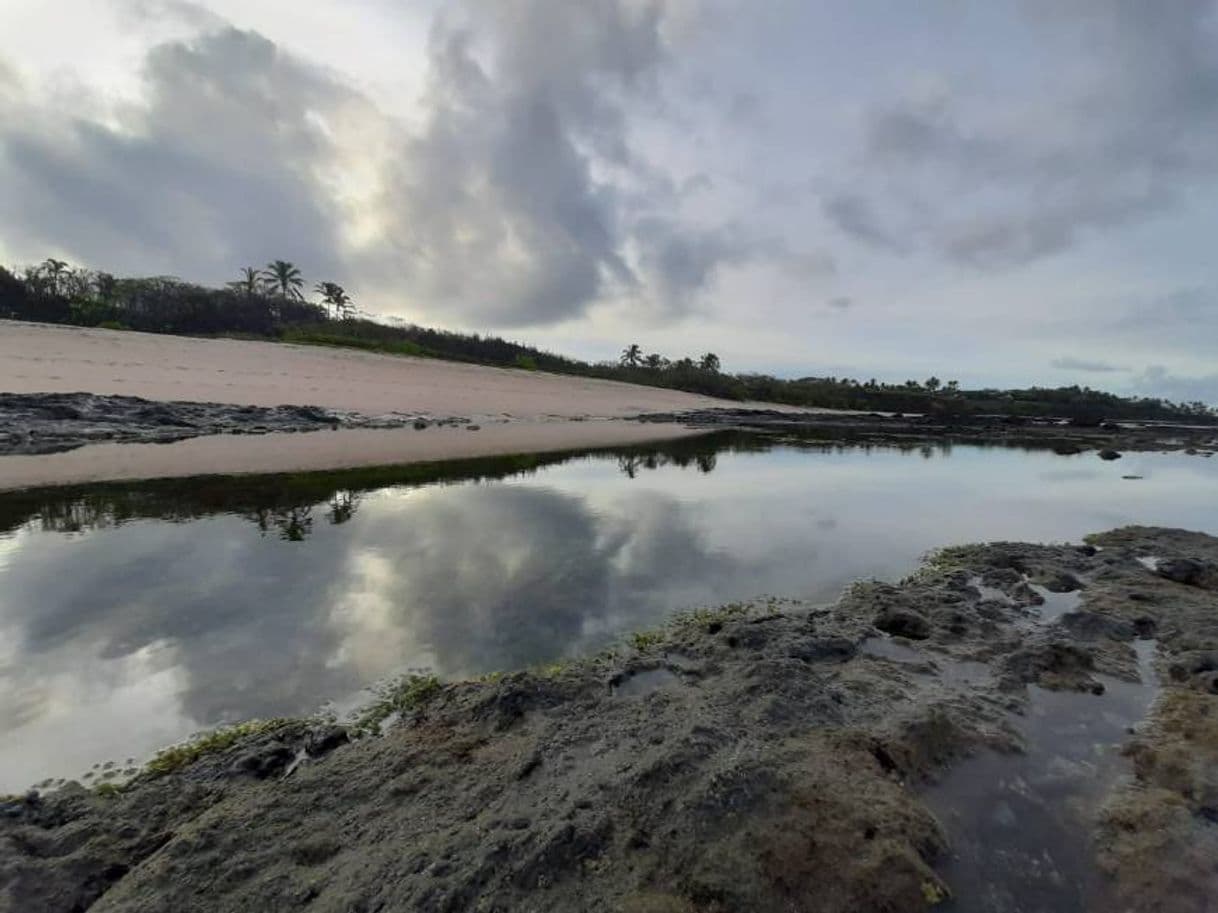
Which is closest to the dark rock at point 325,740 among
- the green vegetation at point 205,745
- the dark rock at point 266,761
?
the dark rock at point 266,761

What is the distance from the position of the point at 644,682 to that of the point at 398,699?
6.90 feet

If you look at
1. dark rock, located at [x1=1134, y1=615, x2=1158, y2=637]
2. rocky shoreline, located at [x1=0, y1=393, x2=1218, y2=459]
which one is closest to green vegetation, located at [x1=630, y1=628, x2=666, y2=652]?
dark rock, located at [x1=1134, y1=615, x2=1158, y2=637]

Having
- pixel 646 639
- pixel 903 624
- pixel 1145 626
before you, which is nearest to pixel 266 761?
pixel 646 639

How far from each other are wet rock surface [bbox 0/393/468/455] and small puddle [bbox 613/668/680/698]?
19.0 m

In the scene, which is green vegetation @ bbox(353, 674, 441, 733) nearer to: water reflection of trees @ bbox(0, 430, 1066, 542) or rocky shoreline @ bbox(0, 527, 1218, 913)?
rocky shoreline @ bbox(0, 527, 1218, 913)

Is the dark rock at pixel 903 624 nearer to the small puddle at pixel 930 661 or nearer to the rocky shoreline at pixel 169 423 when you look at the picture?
the small puddle at pixel 930 661

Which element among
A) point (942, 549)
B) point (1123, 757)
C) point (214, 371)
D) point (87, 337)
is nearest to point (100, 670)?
point (1123, 757)

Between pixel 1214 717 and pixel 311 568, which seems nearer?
pixel 1214 717

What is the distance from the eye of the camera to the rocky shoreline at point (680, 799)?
2770mm

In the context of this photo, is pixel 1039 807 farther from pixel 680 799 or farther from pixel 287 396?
pixel 287 396

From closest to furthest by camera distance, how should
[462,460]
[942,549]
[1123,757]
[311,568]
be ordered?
[1123,757], [311,568], [942,549], [462,460]

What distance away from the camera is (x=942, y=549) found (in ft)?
34.6

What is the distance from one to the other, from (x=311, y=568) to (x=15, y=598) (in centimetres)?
296

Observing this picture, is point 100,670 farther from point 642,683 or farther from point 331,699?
point 642,683
